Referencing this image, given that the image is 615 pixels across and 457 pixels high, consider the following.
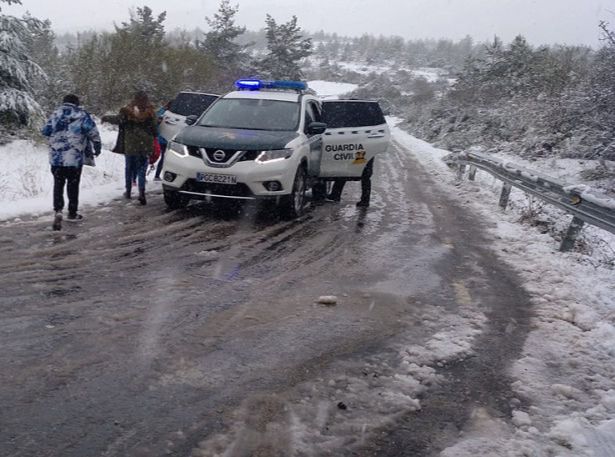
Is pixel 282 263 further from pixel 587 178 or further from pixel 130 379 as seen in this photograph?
pixel 587 178

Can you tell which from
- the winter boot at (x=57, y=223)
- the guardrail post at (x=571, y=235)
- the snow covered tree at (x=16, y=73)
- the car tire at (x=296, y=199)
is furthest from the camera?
the snow covered tree at (x=16, y=73)

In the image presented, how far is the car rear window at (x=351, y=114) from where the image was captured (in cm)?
1001

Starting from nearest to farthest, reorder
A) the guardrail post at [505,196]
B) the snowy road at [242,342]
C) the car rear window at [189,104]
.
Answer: the snowy road at [242,342] < the guardrail post at [505,196] < the car rear window at [189,104]

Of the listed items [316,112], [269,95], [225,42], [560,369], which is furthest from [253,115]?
[225,42]

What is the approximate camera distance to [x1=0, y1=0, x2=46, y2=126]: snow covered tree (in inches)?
492

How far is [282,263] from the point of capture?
19.2ft

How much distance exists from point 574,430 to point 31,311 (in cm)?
385

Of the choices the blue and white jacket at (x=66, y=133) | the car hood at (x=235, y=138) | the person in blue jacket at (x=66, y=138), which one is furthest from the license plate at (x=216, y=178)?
the blue and white jacket at (x=66, y=133)

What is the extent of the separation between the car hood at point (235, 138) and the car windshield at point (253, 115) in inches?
12.7

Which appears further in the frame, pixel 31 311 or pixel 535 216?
pixel 535 216

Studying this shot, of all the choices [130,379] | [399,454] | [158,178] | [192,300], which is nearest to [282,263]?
[192,300]

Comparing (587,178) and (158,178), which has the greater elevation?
(587,178)

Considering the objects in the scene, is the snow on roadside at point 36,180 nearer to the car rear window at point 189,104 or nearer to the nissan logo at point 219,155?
the car rear window at point 189,104

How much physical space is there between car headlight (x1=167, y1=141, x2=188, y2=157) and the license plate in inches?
18.7
